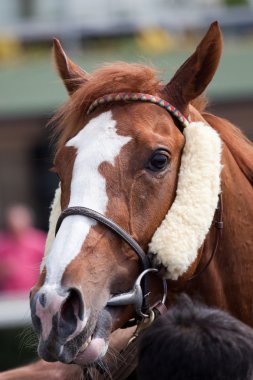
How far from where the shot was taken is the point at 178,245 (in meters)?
3.29

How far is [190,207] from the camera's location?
3.36 metres

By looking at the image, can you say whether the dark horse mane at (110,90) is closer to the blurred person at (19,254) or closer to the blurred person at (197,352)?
the blurred person at (197,352)

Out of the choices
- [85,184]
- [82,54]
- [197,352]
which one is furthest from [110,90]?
[82,54]

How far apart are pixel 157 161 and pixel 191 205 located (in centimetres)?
20

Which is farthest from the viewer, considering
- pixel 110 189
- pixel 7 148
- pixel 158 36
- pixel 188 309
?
pixel 7 148

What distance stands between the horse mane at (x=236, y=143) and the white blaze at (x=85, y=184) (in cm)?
51

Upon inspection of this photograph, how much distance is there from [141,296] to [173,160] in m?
0.52

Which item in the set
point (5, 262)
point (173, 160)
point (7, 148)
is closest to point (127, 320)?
point (173, 160)

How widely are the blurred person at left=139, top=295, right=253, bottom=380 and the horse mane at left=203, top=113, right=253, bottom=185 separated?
1.17 m

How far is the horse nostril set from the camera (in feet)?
9.83

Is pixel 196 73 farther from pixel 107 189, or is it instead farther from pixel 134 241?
pixel 134 241

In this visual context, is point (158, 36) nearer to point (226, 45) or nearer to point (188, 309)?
point (226, 45)

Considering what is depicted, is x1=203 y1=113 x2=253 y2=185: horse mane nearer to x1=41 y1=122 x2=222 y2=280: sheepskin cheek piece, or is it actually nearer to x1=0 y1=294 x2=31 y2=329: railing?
x1=41 y1=122 x2=222 y2=280: sheepskin cheek piece

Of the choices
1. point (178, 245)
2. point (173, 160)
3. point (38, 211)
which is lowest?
point (38, 211)
